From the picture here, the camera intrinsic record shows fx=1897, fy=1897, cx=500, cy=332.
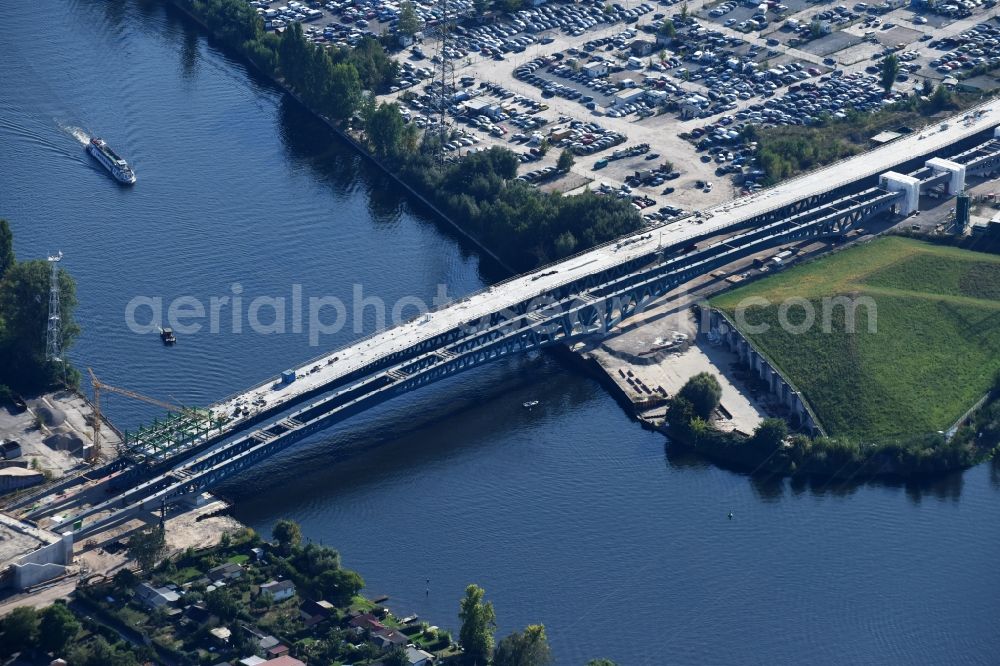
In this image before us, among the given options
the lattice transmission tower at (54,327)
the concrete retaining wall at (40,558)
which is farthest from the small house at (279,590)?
the lattice transmission tower at (54,327)

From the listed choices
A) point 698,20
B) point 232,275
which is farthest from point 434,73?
point 232,275

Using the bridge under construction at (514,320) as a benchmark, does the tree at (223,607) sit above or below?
below

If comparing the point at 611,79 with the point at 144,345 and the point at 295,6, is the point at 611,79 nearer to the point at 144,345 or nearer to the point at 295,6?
the point at 295,6

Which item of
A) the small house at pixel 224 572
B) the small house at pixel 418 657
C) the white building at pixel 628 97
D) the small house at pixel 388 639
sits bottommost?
the small house at pixel 418 657

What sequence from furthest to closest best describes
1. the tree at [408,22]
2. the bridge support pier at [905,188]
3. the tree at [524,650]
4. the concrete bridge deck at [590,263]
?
the tree at [408,22] < the bridge support pier at [905,188] < the concrete bridge deck at [590,263] < the tree at [524,650]

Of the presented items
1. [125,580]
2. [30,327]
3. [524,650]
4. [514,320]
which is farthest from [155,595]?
[514,320]

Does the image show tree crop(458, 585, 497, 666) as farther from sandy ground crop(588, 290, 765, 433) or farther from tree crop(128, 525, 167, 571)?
sandy ground crop(588, 290, 765, 433)

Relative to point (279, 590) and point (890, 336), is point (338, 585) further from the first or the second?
point (890, 336)

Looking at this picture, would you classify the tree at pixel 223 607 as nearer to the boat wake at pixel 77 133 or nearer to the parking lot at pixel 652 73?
the parking lot at pixel 652 73
